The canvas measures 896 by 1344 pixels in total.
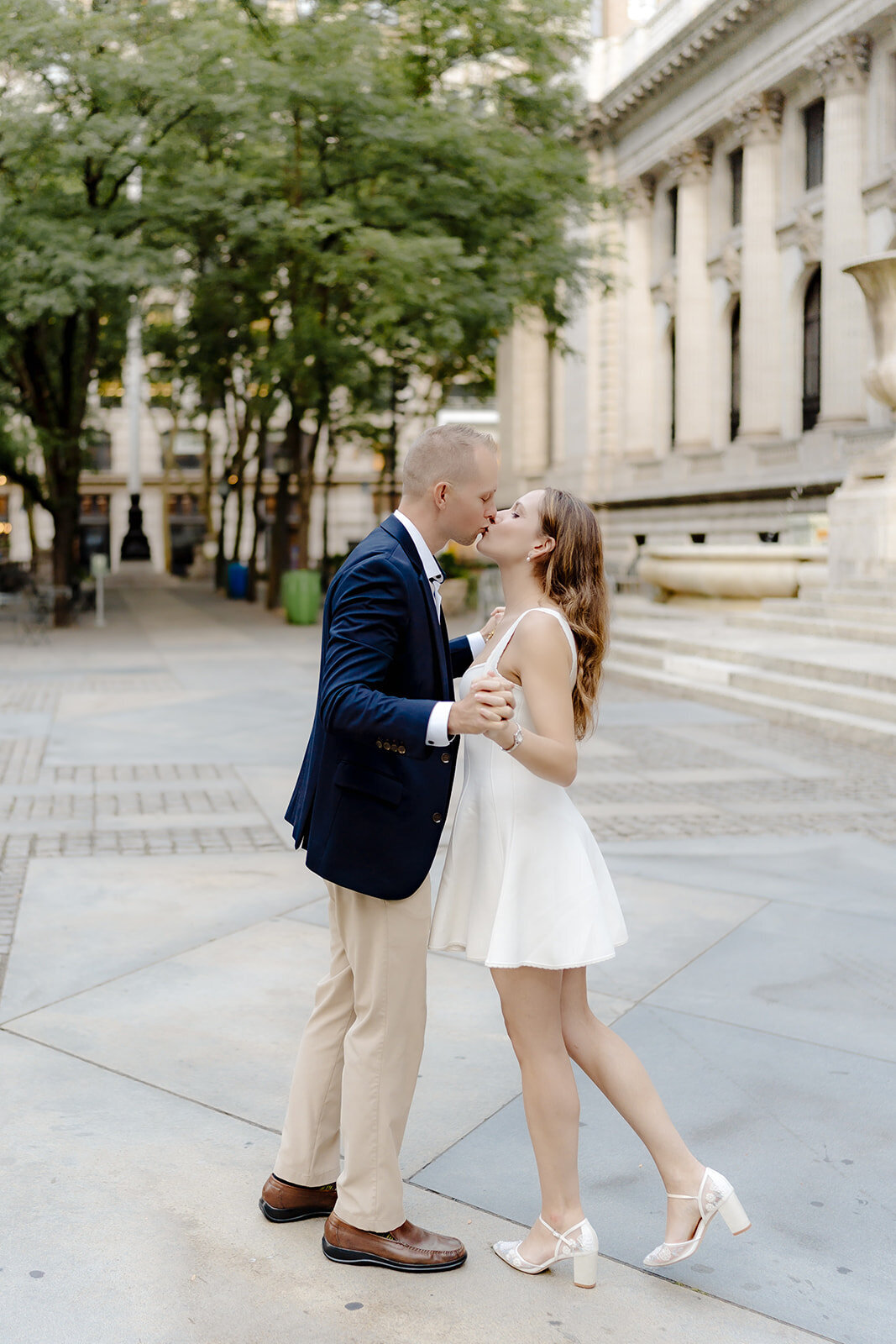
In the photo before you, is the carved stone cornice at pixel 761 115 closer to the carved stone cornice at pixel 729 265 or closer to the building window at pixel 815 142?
the building window at pixel 815 142

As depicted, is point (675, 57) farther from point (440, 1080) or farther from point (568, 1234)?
point (568, 1234)

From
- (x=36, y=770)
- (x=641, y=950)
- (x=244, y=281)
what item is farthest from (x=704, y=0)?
(x=641, y=950)

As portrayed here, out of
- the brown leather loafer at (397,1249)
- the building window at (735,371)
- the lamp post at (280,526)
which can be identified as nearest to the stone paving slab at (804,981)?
the brown leather loafer at (397,1249)

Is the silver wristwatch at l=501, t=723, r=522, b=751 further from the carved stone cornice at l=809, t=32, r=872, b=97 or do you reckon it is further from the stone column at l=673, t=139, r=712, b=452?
the stone column at l=673, t=139, r=712, b=452

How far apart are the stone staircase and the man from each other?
855 centimetres

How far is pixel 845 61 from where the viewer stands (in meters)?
31.5

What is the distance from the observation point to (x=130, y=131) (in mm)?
20641

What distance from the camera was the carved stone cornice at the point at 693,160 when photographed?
129ft

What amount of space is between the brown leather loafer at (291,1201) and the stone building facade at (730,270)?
2095 cm

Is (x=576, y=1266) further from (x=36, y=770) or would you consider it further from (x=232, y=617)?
(x=232, y=617)

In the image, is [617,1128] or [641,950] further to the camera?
[641,950]

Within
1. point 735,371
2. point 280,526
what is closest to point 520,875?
point 280,526

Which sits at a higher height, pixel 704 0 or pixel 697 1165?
pixel 704 0

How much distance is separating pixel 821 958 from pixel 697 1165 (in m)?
2.55
